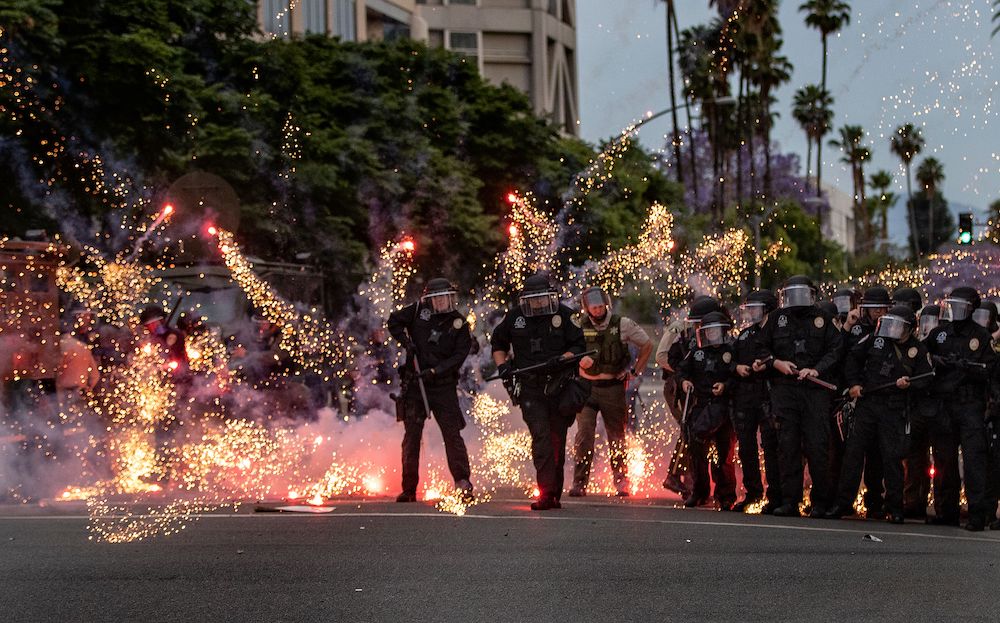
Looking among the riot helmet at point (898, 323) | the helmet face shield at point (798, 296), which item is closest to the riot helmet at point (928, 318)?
the riot helmet at point (898, 323)

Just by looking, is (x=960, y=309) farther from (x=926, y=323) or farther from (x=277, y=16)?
(x=277, y=16)

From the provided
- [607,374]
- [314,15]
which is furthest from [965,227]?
[314,15]

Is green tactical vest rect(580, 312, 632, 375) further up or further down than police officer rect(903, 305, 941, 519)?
further up

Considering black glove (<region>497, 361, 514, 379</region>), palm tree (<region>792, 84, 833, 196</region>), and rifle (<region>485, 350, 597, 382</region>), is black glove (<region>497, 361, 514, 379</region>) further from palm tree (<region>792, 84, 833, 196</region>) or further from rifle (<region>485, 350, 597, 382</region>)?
palm tree (<region>792, 84, 833, 196</region>)

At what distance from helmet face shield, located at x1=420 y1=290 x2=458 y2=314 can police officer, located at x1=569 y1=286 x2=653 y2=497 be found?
130 centimetres

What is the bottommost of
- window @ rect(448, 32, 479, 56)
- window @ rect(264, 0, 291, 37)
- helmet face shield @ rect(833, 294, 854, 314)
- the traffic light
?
helmet face shield @ rect(833, 294, 854, 314)

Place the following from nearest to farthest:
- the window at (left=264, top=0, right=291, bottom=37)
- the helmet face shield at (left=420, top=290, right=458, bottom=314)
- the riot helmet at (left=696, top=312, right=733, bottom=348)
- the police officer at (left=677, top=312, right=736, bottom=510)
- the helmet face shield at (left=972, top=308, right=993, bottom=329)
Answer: the helmet face shield at (left=972, top=308, right=993, bottom=329) → the police officer at (left=677, top=312, right=736, bottom=510) → the riot helmet at (left=696, top=312, right=733, bottom=348) → the helmet face shield at (left=420, top=290, right=458, bottom=314) → the window at (left=264, top=0, right=291, bottom=37)

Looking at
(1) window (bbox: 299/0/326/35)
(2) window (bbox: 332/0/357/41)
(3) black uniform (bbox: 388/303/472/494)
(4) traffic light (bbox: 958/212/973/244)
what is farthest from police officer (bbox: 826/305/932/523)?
(2) window (bbox: 332/0/357/41)

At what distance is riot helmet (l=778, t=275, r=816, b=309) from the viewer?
42.7 feet

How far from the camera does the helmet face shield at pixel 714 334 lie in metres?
13.7

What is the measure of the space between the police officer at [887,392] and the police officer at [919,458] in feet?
0.43

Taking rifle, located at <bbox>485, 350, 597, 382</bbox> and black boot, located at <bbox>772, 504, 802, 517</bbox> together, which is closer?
black boot, located at <bbox>772, 504, 802, 517</bbox>

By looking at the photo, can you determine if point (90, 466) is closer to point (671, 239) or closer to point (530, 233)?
point (530, 233)

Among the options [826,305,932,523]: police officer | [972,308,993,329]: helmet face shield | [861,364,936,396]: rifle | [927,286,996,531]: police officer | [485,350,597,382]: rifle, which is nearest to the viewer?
[927,286,996,531]: police officer
